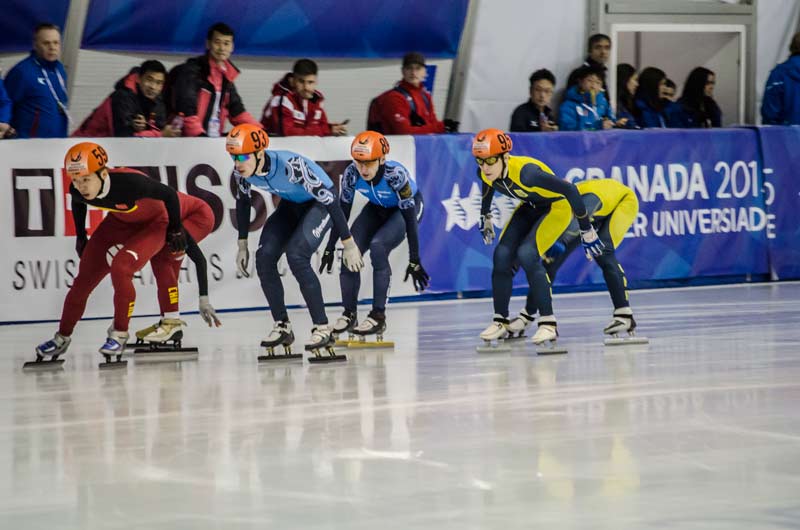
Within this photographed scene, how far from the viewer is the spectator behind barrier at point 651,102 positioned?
1441 centimetres

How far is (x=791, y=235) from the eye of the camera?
14453 millimetres

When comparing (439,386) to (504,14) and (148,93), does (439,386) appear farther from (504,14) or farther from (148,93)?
(504,14)

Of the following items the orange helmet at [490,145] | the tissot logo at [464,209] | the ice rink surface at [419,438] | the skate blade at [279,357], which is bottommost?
the ice rink surface at [419,438]

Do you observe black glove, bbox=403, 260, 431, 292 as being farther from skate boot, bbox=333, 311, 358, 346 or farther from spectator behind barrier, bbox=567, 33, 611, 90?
spectator behind barrier, bbox=567, 33, 611, 90

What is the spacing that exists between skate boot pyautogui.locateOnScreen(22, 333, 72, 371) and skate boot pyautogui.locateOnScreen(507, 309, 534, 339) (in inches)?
119

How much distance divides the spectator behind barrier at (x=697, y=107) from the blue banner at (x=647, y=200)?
58 centimetres

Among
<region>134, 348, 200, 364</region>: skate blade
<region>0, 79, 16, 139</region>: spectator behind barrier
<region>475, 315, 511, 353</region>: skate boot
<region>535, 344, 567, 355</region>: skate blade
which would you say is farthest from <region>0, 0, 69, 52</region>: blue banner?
<region>535, 344, 567, 355</region>: skate blade

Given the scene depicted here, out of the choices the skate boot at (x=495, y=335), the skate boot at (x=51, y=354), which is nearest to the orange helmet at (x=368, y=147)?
the skate boot at (x=495, y=335)

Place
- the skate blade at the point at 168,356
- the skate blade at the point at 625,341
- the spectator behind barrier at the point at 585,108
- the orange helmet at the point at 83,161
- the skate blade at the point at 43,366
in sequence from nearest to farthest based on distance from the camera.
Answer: the orange helmet at the point at 83,161, the skate blade at the point at 43,366, the skate blade at the point at 168,356, the skate blade at the point at 625,341, the spectator behind barrier at the point at 585,108

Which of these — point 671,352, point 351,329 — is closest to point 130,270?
point 351,329

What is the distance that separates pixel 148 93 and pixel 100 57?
5.71ft

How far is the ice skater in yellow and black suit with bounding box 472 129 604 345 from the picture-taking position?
9.03 meters

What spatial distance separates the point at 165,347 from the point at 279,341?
3.13ft

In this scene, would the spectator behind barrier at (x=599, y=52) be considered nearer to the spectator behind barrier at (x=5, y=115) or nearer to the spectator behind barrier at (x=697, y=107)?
the spectator behind barrier at (x=697, y=107)
